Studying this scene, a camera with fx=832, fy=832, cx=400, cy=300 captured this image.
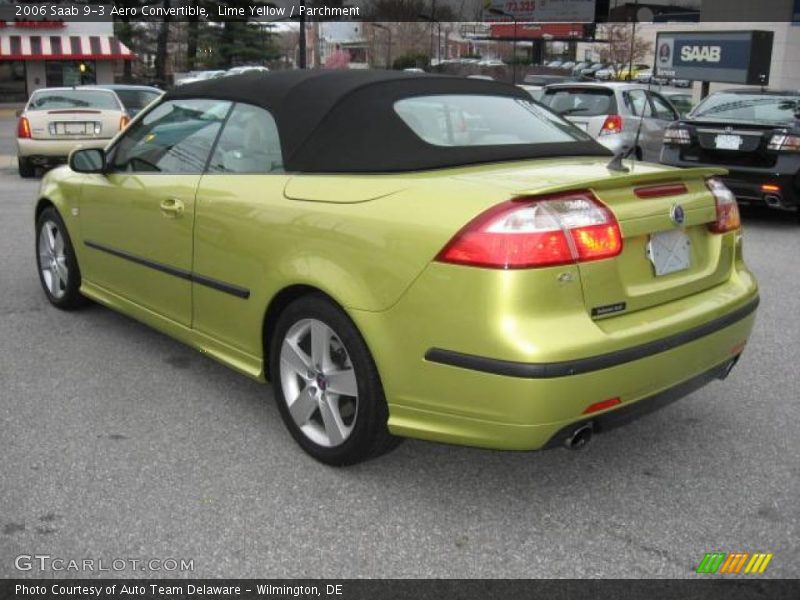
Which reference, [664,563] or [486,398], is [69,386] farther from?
[664,563]

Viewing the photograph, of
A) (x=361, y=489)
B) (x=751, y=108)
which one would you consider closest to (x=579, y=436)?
(x=361, y=489)

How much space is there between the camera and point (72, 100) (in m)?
14.2

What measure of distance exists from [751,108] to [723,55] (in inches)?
553

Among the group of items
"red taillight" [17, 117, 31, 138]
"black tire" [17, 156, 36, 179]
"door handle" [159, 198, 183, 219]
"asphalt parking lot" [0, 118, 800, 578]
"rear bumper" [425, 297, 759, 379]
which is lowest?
"black tire" [17, 156, 36, 179]

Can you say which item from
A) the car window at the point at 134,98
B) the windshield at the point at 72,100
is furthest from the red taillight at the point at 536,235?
the car window at the point at 134,98

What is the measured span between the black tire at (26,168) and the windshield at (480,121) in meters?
12.1

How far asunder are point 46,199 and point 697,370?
4323 millimetres

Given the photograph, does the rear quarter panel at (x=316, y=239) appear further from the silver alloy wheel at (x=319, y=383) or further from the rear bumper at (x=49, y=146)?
the rear bumper at (x=49, y=146)

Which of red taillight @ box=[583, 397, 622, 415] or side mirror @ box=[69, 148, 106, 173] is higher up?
side mirror @ box=[69, 148, 106, 173]

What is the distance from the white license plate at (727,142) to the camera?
29.7ft

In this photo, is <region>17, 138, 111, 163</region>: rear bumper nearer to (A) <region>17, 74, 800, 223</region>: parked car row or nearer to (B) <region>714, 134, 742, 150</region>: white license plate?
(A) <region>17, 74, 800, 223</region>: parked car row

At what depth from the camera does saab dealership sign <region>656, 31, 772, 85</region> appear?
2162cm

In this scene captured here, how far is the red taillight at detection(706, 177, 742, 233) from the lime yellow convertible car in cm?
1

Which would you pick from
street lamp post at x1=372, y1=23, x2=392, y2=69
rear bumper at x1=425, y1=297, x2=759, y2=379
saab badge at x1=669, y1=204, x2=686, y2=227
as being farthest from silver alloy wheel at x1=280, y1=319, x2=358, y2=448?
street lamp post at x1=372, y1=23, x2=392, y2=69
